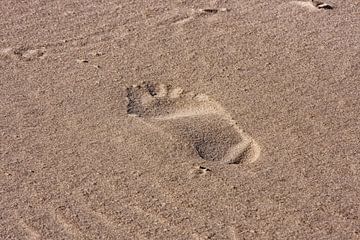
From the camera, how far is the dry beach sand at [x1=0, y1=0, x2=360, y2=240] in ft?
11.0

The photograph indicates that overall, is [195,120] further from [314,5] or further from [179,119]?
[314,5]

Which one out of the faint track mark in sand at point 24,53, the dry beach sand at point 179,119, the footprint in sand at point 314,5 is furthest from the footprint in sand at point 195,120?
the footprint in sand at point 314,5

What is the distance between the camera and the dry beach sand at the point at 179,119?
3.36 meters

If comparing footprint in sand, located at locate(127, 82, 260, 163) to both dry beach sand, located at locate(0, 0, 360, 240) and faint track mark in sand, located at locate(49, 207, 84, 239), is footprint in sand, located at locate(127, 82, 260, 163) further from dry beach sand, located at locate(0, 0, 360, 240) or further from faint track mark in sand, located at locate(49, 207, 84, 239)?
faint track mark in sand, located at locate(49, 207, 84, 239)

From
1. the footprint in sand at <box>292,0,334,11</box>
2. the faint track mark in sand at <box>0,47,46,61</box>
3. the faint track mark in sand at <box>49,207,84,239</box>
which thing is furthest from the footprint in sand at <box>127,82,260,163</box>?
the footprint in sand at <box>292,0,334,11</box>

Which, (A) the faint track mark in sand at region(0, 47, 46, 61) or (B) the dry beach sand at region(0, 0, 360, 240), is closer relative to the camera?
(B) the dry beach sand at region(0, 0, 360, 240)

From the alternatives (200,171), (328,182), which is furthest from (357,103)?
(200,171)

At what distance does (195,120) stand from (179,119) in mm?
73

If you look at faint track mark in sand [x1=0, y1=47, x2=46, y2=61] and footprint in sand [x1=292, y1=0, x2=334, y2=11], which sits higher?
footprint in sand [x1=292, y1=0, x2=334, y2=11]

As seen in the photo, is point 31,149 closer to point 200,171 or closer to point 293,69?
point 200,171

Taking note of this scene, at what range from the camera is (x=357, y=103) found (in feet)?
13.4

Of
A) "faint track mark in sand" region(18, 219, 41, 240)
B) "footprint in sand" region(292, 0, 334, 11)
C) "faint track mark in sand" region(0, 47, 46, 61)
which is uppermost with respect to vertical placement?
"footprint in sand" region(292, 0, 334, 11)

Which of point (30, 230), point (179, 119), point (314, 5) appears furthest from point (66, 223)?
point (314, 5)

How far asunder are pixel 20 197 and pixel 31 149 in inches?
13.5
